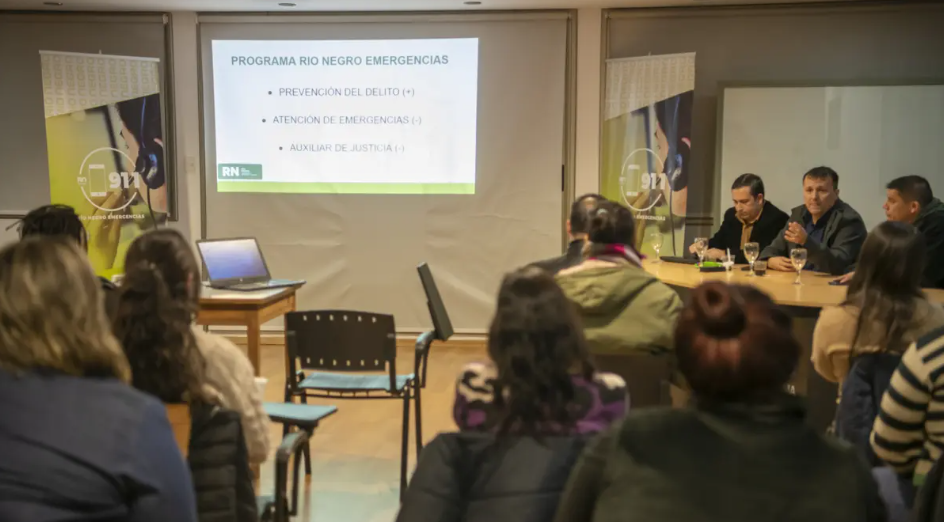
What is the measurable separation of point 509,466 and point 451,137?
15.9ft

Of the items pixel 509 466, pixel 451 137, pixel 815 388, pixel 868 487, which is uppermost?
pixel 451 137

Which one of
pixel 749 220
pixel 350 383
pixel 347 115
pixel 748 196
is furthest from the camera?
pixel 347 115

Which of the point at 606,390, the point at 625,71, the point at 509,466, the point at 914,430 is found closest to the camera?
the point at 509,466

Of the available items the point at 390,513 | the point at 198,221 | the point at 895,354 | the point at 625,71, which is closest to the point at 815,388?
the point at 895,354

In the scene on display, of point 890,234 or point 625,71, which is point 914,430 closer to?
point 890,234

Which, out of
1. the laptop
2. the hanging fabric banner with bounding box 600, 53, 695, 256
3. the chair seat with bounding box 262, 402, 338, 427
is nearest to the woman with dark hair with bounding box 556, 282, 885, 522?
the chair seat with bounding box 262, 402, 338, 427

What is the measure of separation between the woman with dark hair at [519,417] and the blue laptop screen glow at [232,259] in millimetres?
2658

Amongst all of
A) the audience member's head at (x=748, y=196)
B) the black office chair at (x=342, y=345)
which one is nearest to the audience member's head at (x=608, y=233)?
the black office chair at (x=342, y=345)

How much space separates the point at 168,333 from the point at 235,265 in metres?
2.30

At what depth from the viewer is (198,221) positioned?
6.38 m

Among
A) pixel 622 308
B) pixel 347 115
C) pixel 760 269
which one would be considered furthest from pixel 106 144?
pixel 622 308

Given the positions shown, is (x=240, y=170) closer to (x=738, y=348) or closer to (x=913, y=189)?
(x=913, y=189)

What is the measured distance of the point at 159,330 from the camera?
1902 mm

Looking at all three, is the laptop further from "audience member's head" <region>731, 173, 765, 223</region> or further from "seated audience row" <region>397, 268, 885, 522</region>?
"seated audience row" <region>397, 268, 885, 522</region>
